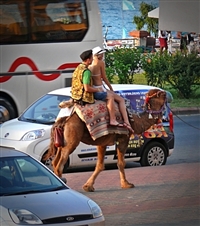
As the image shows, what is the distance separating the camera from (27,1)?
15.1m

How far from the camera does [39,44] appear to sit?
15.5 meters

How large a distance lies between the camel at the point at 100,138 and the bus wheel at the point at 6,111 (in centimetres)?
392

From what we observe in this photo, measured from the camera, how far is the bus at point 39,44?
15086 millimetres

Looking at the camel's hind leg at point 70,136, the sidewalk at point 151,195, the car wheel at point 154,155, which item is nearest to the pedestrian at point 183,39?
the camel's hind leg at point 70,136

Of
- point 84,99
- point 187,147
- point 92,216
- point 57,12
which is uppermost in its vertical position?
point 57,12

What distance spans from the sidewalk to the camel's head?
1.35m

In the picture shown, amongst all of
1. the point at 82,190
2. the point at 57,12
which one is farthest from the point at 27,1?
the point at 82,190

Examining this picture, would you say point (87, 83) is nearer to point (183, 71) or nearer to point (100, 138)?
point (100, 138)

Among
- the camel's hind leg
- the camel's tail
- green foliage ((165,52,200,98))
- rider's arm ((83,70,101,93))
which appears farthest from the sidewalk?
green foliage ((165,52,200,98))

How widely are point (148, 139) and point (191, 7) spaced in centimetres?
989

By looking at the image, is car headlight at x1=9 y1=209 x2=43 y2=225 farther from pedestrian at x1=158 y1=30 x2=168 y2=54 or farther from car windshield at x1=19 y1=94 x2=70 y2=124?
car windshield at x1=19 y1=94 x2=70 y2=124

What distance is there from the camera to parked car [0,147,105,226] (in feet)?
23.4

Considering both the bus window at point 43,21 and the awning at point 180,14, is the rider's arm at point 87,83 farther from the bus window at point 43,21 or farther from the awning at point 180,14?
the awning at point 180,14

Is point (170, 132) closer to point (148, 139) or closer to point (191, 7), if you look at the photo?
point (148, 139)
